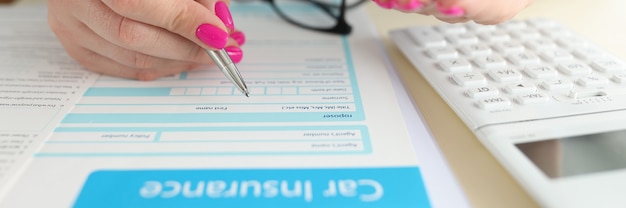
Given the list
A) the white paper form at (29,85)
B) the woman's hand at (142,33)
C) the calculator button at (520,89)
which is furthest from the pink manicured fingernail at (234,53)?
the calculator button at (520,89)

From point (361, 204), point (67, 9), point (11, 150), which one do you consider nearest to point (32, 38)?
point (67, 9)

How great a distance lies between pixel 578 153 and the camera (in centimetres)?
35

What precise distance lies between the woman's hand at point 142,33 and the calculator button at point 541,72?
25 cm

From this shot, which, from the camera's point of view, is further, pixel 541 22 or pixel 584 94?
pixel 541 22

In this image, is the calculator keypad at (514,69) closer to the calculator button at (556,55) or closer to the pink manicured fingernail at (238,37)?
the calculator button at (556,55)

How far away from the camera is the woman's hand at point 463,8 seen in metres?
0.38

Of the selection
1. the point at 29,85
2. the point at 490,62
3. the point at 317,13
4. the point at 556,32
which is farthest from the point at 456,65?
the point at 29,85

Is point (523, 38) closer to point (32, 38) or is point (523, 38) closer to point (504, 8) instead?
point (504, 8)

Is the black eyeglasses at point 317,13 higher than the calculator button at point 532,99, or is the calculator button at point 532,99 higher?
the black eyeglasses at point 317,13

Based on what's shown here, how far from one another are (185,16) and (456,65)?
232 millimetres

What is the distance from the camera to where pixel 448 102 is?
0.43 meters

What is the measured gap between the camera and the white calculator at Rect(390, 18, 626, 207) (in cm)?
32

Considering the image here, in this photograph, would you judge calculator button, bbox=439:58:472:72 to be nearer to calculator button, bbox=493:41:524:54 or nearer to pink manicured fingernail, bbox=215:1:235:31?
calculator button, bbox=493:41:524:54

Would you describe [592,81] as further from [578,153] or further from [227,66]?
[227,66]
